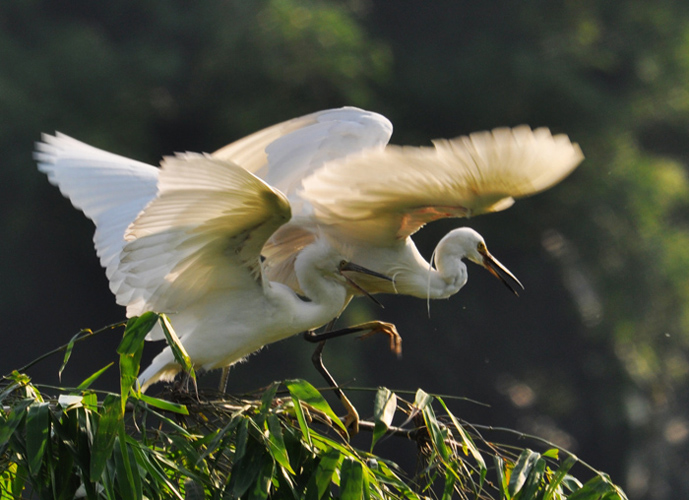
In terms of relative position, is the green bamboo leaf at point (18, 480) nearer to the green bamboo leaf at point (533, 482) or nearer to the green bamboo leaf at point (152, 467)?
the green bamboo leaf at point (152, 467)

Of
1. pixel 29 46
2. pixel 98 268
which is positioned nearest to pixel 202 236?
pixel 98 268

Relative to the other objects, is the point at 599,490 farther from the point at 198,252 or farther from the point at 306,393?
the point at 198,252

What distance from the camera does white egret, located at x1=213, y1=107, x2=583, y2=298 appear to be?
5.27 feet

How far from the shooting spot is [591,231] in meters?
6.11

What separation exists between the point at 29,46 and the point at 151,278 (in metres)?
5.05

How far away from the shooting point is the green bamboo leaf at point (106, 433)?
3.94ft

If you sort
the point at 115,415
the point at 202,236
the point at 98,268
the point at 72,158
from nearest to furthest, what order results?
the point at 115,415, the point at 202,236, the point at 72,158, the point at 98,268

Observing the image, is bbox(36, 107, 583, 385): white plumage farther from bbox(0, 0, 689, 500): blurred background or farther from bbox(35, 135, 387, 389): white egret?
bbox(0, 0, 689, 500): blurred background

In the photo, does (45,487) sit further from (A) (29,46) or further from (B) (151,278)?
(A) (29,46)

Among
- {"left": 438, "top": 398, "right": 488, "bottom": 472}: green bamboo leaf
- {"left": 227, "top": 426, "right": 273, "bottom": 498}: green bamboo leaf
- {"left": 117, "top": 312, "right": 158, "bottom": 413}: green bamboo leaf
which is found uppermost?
{"left": 117, "top": 312, "right": 158, "bottom": 413}: green bamboo leaf

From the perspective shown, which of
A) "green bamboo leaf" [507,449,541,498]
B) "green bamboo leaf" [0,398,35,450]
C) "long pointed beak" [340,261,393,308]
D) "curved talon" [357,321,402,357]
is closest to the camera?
"green bamboo leaf" [0,398,35,450]

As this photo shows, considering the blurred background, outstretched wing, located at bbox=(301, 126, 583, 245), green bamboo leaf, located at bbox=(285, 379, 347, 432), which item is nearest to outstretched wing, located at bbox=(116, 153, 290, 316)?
outstretched wing, located at bbox=(301, 126, 583, 245)

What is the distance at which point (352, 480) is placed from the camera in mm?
1302

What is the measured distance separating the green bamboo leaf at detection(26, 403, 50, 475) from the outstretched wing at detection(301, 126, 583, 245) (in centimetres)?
65
